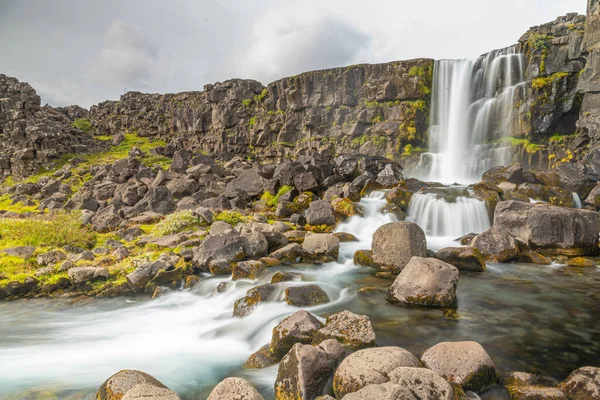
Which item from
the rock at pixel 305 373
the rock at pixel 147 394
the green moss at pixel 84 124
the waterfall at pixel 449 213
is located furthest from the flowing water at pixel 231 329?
the green moss at pixel 84 124

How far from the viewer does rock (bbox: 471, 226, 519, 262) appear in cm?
1233

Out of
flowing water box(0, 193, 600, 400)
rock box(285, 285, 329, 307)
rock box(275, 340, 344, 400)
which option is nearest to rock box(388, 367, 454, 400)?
rock box(275, 340, 344, 400)

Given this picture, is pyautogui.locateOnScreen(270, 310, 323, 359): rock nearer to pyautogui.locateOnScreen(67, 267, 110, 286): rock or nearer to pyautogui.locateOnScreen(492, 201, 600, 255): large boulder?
pyautogui.locateOnScreen(67, 267, 110, 286): rock

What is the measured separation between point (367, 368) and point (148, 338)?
18.1 feet

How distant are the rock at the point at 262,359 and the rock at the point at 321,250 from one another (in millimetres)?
6396

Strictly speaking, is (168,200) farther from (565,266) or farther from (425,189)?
(565,266)

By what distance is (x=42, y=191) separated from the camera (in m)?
28.7

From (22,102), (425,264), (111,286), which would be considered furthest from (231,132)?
(425,264)

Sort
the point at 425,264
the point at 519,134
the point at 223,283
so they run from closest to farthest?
1. the point at 425,264
2. the point at 223,283
3. the point at 519,134

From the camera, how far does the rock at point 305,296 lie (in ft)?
29.7

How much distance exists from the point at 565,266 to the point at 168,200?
19178mm

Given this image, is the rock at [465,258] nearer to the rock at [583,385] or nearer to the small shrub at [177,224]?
the rock at [583,385]

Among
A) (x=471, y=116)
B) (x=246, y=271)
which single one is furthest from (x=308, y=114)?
(x=246, y=271)

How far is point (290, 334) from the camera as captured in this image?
20.9 feet
